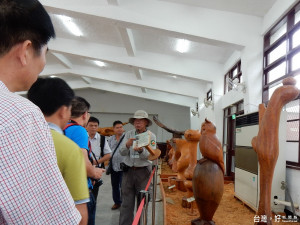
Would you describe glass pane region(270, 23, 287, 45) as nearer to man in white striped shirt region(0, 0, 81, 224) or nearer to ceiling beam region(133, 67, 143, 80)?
man in white striped shirt region(0, 0, 81, 224)

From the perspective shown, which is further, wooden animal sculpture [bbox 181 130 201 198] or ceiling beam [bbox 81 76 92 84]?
ceiling beam [bbox 81 76 92 84]

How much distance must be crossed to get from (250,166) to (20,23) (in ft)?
12.6

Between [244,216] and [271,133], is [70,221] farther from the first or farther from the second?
[244,216]

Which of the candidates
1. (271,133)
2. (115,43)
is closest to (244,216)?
(271,133)

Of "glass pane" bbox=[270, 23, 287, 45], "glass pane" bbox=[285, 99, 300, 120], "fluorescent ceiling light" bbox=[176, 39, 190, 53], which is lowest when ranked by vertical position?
"glass pane" bbox=[285, 99, 300, 120]

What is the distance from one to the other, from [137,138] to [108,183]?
432 centimetres

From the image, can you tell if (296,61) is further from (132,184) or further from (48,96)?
(48,96)

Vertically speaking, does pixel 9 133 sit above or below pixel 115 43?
below

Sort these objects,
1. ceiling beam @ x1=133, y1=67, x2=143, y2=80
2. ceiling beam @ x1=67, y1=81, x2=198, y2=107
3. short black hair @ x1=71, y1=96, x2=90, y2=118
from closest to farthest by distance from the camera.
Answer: short black hair @ x1=71, y1=96, x2=90, y2=118
ceiling beam @ x1=133, y1=67, x2=143, y2=80
ceiling beam @ x1=67, y1=81, x2=198, y2=107

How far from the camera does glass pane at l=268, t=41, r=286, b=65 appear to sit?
4.51 m

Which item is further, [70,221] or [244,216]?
[244,216]

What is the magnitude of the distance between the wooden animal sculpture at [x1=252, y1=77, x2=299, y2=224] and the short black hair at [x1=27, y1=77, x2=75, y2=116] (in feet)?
6.20

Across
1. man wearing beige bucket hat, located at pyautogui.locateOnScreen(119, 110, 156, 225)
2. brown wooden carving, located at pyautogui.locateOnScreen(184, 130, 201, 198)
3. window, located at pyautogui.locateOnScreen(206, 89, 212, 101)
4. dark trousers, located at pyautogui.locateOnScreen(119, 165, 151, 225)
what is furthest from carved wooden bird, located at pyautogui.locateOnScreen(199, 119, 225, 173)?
window, located at pyautogui.locateOnScreen(206, 89, 212, 101)

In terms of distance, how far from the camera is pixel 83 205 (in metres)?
1.01
